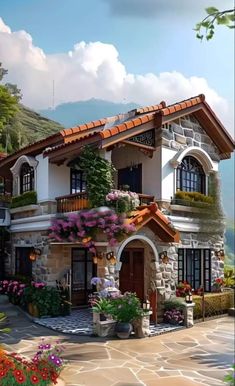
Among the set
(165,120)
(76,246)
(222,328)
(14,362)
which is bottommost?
(222,328)

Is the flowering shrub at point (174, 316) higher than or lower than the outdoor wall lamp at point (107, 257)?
lower

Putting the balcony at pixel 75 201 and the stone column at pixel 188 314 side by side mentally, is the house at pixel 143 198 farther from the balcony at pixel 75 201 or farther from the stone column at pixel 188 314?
the stone column at pixel 188 314

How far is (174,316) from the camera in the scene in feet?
33.5

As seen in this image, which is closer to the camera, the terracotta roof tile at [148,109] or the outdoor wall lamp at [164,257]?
the outdoor wall lamp at [164,257]

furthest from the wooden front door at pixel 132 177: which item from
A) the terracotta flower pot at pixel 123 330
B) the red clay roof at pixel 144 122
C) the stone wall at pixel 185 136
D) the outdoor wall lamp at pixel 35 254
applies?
the terracotta flower pot at pixel 123 330

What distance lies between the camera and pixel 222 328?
33.0ft

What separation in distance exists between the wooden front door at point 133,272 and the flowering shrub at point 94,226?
1563mm

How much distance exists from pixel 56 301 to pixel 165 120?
18.8 ft

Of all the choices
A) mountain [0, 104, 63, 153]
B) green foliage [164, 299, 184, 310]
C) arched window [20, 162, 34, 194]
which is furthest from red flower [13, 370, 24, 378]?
mountain [0, 104, 63, 153]

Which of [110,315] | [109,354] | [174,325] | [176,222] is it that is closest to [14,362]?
[109,354]

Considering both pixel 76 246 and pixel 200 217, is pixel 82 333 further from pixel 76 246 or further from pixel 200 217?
pixel 200 217

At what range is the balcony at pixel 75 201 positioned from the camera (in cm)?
1051

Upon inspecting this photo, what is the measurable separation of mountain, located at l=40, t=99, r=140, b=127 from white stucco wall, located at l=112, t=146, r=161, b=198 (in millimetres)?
1221

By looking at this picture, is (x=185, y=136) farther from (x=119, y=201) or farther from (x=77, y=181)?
(x=119, y=201)
